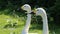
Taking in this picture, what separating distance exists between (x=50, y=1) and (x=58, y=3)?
6.25 ft

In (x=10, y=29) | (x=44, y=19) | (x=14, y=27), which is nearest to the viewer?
(x=44, y=19)

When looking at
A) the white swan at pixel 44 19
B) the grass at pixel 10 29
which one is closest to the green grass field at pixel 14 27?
the grass at pixel 10 29

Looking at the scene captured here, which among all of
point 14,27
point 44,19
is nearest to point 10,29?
point 14,27

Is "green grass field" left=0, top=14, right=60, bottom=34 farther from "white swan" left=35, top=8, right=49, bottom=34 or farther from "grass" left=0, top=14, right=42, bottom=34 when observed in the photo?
"white swan" left=35, top=8, right=49, bottom=34

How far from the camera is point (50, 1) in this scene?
44.8 feet

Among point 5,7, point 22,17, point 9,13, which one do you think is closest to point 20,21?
point 22,17

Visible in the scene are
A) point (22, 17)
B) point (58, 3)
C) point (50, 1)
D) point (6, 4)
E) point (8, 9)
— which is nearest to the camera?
point (58, 3)

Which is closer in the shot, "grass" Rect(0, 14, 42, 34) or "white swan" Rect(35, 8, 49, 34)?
"white swan" Rect(35, 8, 49, 34)

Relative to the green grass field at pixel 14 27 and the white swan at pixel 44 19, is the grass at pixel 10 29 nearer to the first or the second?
the green grass field at pixel 14 27

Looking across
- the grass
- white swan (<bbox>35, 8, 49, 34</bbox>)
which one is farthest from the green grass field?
white swan (<bbox>35, 8, 49, 34</bbox>)

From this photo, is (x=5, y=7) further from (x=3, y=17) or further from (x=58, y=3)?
(x=58, y=3)

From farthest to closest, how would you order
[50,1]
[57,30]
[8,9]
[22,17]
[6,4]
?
[6,4] → [8,9] → [50,1] → [22,17] → [57,30]

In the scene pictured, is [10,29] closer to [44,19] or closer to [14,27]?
[14,27]

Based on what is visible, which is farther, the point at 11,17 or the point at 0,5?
the point at 0,5
